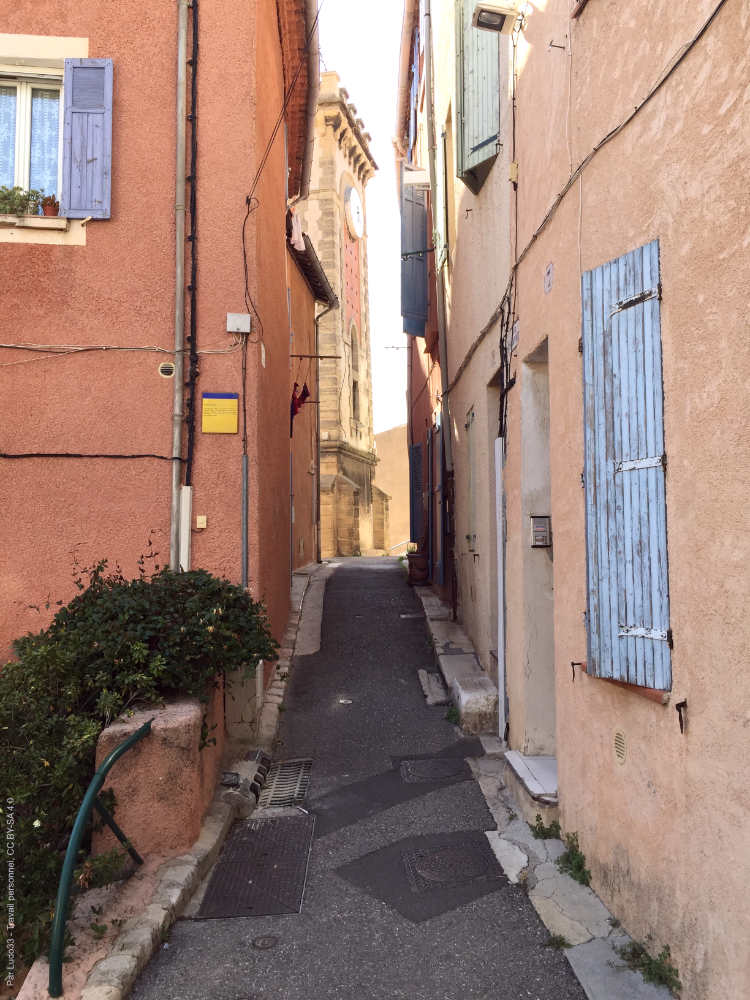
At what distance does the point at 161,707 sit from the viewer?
4473 millimetres

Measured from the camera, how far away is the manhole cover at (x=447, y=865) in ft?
Result: 13.5

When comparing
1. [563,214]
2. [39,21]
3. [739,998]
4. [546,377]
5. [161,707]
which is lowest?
[739,998]

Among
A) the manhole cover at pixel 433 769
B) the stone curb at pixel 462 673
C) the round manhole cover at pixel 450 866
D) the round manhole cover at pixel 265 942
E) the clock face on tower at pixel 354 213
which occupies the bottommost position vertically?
the round manhole cover at pixel 265 942

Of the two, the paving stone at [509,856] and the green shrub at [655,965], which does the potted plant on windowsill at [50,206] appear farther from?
the green shrub at [655,965]

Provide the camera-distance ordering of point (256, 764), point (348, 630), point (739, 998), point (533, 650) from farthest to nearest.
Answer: point (348, 630), point (256, 764), point (533, 650), point (739, 998)

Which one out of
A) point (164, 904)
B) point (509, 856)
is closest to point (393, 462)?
point (509, 856)

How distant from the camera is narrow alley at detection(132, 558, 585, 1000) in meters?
3.23

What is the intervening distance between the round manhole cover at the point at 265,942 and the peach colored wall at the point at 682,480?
154 cm

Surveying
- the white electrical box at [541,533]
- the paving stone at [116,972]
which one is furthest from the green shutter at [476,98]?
the paving stone at [116,972]

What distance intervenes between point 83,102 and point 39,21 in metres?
0.79

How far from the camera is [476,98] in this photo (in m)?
6.77

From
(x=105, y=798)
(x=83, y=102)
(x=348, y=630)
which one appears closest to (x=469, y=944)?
(x=105, y=798)

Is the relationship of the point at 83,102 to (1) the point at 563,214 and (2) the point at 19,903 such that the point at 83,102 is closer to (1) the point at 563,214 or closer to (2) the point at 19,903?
(1) the point at 563,214

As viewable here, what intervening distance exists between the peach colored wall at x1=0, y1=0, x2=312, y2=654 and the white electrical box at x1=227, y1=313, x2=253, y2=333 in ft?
0.29
